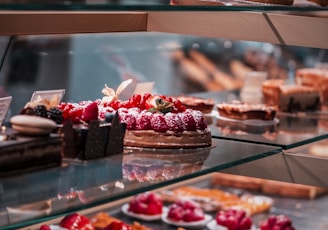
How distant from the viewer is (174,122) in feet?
7.52

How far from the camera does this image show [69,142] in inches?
73.9

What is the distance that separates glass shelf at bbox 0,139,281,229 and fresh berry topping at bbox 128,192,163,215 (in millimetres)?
1196

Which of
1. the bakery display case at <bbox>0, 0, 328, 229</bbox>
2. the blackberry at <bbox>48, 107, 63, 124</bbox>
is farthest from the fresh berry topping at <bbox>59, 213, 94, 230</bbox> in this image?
the blackberry at <bbox>48, 107, 63, 124</bbox>

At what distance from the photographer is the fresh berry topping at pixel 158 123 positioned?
2.27 m

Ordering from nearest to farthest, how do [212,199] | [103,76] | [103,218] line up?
[103,218] < [212,199] < [103,76]

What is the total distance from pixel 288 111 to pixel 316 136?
97 cm

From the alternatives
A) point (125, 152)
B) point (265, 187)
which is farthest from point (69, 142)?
point (265, 187)

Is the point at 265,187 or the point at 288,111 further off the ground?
the point at 288,111

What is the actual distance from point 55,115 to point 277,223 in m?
1.84

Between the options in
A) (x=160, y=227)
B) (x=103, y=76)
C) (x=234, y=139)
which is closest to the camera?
(x=234, y=139)

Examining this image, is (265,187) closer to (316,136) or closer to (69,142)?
(316,136)

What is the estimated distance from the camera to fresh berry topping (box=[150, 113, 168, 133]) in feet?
7.43

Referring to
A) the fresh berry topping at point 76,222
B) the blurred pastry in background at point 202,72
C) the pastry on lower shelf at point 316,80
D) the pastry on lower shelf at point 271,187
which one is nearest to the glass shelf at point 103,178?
the fresh berry topping at point 76,222

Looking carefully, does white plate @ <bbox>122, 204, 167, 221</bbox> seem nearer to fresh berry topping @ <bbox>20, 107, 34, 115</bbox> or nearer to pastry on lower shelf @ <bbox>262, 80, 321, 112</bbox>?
pastry on lower shelf @ <bbox>262, 80, 321, 112</bbox>
